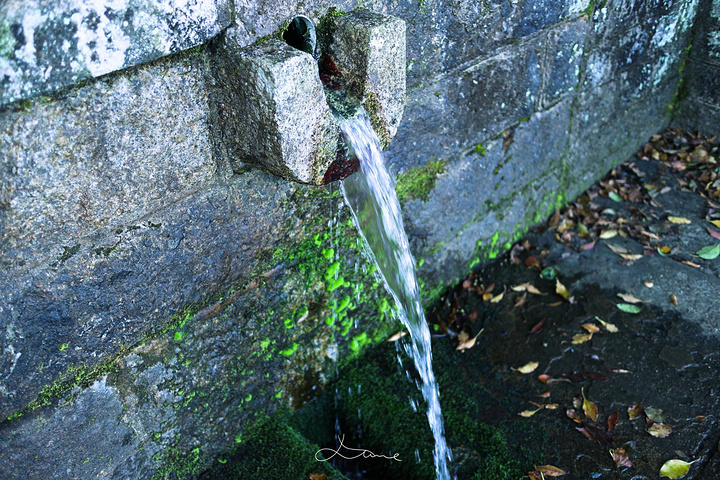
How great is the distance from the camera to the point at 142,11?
1.59 m

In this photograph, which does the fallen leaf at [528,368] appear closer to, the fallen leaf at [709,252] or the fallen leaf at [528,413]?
the fallen leaf at [528,413]

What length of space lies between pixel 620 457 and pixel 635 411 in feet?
0.90

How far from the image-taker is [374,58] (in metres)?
2.02

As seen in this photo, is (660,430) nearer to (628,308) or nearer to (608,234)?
(628,308)

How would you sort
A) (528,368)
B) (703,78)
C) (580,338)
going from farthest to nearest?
(703,78), (580,338), (528,368)

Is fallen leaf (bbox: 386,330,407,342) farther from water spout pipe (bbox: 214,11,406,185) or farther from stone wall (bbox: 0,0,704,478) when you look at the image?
water spout pipe (bbox: 214,11,406,185)

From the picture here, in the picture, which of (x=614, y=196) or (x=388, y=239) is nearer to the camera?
(x=388, y=239)

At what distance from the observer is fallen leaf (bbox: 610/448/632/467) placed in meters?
2.41

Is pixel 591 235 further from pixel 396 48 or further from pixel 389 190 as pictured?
pixel 396 48

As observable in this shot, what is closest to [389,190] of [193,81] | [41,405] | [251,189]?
[251,189]

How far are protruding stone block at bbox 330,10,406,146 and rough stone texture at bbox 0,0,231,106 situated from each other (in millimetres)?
459

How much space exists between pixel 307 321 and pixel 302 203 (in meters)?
0.56

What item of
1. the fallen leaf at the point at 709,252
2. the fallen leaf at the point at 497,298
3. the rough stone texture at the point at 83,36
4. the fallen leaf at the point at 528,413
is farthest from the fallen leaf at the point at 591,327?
the rough stone texture at the point at 83,36
